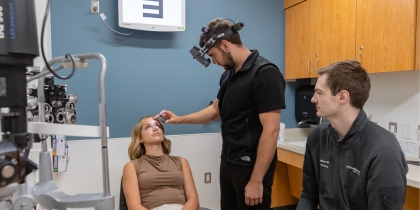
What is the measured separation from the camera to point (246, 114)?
186 centimetres

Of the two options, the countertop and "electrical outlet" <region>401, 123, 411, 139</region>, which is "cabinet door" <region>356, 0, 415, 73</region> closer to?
"electrical outlet" <region>401, 123, 411, 139</region>

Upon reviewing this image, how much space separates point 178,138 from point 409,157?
1.84 m

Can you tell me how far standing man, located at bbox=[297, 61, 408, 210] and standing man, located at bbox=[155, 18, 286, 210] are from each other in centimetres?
27

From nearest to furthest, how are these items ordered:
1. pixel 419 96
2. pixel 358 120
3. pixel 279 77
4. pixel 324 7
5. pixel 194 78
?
pixel 358 120 → pixel 279 77 → pixel 419 96 → pixel 324 7 → pixel 194 78

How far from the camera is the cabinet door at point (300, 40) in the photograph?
3.01 meters

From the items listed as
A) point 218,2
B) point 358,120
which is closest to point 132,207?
point 358,120

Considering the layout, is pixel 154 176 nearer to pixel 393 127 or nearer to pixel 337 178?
pixel 337 178

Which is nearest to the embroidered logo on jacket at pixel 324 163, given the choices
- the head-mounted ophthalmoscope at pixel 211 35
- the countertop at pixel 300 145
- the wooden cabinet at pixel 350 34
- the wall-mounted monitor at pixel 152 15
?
the countertop at pixel 300 145

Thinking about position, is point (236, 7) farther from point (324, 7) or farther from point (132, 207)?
point (132, 207)

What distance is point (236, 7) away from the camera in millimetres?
3158

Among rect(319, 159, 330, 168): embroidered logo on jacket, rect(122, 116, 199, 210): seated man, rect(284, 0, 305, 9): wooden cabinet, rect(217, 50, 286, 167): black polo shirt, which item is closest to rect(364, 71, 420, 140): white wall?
rect(284, 0, 305, 9): wooden cabinet

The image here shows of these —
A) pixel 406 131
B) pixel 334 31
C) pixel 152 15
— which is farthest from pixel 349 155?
pixel 152 15

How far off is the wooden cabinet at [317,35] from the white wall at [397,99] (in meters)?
0.40

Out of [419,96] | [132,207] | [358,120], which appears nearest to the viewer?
[358,120]
